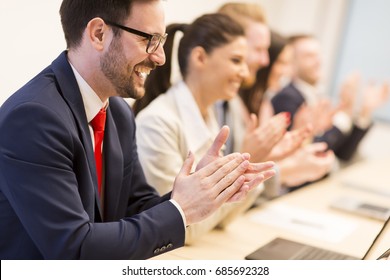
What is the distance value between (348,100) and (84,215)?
2894 millimetres

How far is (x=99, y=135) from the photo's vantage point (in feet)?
4.32

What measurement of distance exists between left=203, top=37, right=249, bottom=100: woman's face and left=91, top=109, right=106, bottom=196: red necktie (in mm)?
596

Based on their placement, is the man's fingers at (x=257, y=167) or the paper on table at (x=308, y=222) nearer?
the man's fingers at (x=257, y=167)

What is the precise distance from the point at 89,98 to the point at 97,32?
153 millimetres

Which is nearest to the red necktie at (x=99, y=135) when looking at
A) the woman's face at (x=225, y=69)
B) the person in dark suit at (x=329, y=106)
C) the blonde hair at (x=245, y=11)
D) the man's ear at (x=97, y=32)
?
the man's ear at (x=97, y=32)

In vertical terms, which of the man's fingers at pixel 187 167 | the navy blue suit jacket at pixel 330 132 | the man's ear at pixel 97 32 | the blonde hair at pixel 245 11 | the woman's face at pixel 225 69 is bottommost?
the navy blue suit jacket at pixel 330 132

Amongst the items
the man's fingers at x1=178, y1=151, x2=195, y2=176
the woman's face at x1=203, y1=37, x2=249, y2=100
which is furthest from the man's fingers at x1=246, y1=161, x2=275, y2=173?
the woman's face at x1=203, y1=37, x2=249, y2=100

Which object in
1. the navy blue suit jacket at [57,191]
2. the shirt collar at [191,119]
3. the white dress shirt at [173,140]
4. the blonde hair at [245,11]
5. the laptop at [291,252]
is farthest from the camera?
the blonde hair at [245,11]

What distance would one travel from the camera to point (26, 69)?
136cm

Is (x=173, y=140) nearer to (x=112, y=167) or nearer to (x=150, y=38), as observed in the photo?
(x=112, y=167)

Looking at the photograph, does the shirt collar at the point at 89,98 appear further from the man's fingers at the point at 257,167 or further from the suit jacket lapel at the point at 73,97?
the man's fingers at the point at 257,167

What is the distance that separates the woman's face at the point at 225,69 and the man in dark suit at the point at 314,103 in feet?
4.05

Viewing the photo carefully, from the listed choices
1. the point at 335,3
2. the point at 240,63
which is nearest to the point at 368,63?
the point at 335,3

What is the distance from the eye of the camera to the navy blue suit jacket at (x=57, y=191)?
1.06m
